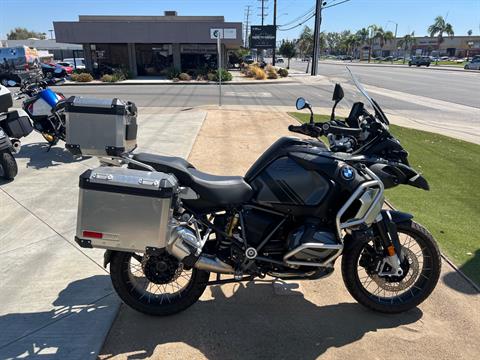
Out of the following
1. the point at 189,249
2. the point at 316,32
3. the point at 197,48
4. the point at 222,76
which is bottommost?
the point at 222,76

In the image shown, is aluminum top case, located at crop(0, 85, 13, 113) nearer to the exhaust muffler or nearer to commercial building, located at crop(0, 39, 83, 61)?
the exhaust muffler

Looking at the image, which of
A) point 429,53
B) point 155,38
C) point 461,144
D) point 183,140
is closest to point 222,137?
point 183,140

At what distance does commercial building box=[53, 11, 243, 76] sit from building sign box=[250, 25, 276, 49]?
567cm

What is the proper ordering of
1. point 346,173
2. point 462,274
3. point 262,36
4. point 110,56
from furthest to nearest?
point 262,36
point 110,56
point 462,274
point 346,173

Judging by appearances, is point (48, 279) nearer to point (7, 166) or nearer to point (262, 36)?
point (7, 166)

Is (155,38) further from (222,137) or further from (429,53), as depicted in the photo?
(429,53)

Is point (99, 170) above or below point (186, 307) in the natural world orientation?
above

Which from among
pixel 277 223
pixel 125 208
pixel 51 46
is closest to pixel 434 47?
pixel 51 46

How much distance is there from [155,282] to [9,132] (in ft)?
15.7

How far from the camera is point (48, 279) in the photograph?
3561 millimetres

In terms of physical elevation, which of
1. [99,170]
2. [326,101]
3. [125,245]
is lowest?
[326,101]

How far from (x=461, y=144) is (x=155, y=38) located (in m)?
27.4

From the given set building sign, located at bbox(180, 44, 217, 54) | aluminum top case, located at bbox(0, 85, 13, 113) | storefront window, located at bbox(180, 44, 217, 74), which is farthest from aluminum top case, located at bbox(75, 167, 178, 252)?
building sign, located at bbox(180, 44, 217, 54)

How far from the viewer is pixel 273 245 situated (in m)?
3.01
